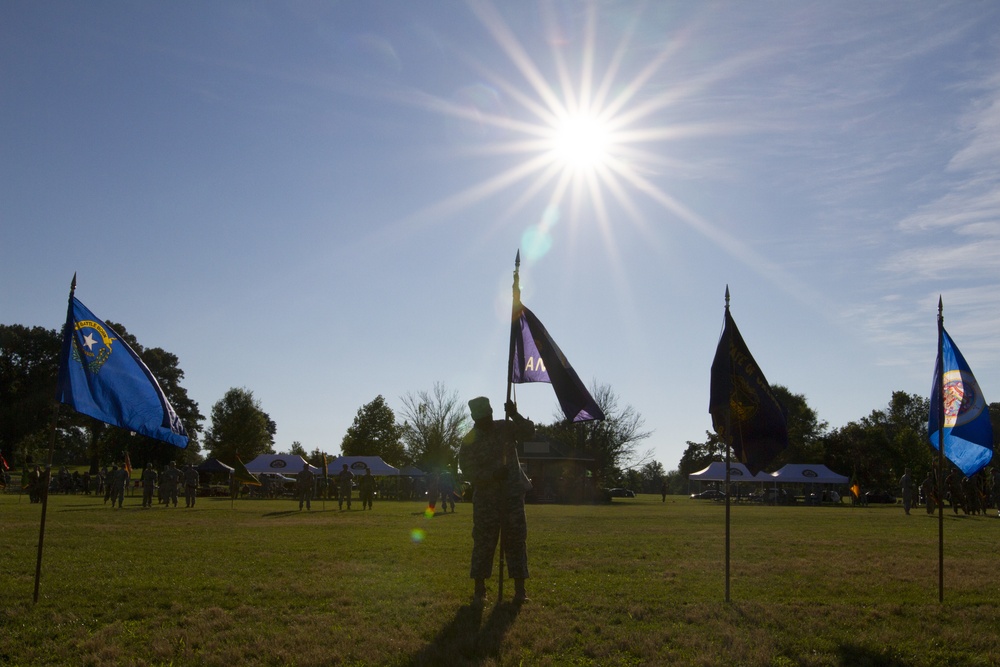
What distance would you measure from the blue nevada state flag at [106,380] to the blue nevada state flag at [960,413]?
31.7ft

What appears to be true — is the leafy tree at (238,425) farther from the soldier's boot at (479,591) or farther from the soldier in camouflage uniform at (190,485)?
the soldier's boot at (479,591)

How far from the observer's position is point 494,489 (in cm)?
949

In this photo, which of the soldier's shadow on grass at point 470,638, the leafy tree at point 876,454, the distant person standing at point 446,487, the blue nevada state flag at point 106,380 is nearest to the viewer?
the soldier's shadow on grass at point 470,638

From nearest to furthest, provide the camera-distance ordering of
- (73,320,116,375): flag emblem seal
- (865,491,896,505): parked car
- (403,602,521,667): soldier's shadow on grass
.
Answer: (403,602,521,667): soldier's shadow on grass < (73,320,116,375): flag emblem seal < (865,491,896,505): parked car

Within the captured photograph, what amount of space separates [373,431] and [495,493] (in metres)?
104

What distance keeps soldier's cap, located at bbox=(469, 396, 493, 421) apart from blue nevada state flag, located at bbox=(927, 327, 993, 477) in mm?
5878

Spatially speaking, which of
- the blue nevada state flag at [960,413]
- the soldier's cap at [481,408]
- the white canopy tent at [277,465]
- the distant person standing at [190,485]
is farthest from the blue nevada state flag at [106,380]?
the white canopy tent at [277,465]

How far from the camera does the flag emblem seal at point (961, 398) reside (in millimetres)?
10672

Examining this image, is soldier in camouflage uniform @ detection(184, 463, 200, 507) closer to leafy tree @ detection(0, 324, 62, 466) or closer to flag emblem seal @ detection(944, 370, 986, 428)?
flag emblem seal @ detection(944, 370, 986, 428)

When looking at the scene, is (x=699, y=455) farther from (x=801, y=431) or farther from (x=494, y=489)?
(x=494, y=489)

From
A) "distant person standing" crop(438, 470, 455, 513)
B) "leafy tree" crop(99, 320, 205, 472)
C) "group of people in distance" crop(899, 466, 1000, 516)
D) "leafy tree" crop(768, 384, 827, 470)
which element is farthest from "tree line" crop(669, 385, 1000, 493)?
"leafy tree" crop(99, 320, 205, 472)

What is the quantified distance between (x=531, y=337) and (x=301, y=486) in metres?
29.5

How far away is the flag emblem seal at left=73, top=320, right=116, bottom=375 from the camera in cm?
933

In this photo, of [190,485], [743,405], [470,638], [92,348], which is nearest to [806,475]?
[190,485]
